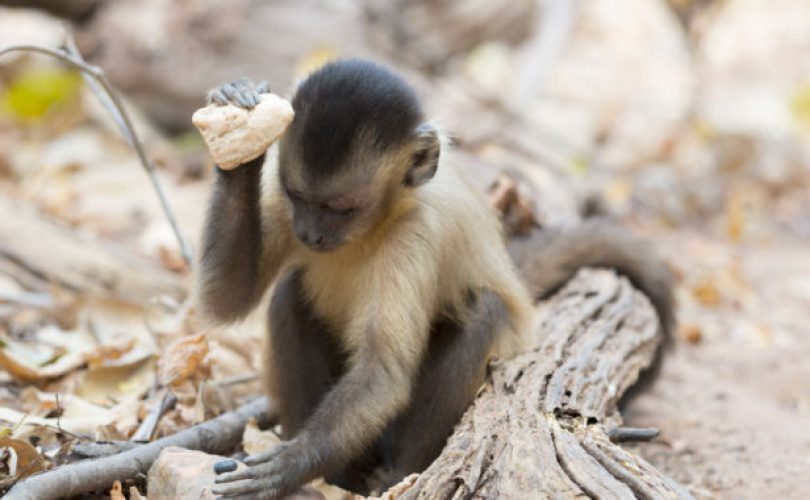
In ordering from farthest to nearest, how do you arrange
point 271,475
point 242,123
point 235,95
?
point 235,95 < point 242,123 < point 271,475

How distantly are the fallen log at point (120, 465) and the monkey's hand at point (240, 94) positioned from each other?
4.01ft

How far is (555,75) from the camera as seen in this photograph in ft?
44.3

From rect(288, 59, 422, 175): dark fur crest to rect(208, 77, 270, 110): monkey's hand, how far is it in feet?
0.48

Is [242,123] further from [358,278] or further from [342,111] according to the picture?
[358,278]

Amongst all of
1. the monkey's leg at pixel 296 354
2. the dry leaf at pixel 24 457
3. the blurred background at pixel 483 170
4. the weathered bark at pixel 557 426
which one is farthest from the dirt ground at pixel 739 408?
the dry leaf at pixel 24 457

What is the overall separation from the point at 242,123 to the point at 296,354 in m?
1.03

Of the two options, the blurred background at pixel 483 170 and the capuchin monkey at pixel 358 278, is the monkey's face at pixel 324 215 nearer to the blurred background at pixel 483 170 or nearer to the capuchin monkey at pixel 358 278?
the capuchin monkey at pixel 358 278

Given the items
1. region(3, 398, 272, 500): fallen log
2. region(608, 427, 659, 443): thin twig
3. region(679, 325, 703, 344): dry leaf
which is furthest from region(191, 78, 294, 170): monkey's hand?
region(679, 325, 703, 344): dry leaf

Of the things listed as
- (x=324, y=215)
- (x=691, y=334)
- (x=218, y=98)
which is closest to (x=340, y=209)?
(x=324, y=215)

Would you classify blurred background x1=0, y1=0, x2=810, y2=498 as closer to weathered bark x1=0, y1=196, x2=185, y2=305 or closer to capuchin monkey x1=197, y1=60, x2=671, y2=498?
weathered bark x1=0, y1=196, x2=185, y2=305

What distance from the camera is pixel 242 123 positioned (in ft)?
10.9

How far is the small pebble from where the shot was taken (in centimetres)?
315

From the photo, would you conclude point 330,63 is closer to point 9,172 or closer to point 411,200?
point 411,200

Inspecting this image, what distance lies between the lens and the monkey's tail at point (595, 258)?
512 cm
